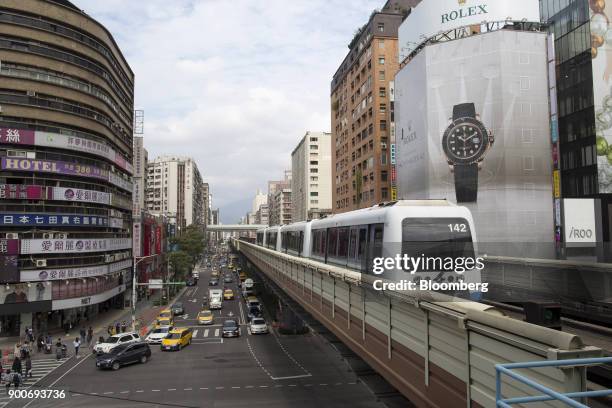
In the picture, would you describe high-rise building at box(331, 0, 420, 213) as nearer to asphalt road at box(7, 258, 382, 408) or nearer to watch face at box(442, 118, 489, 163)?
watch face at box(442, 118, 489, 163)

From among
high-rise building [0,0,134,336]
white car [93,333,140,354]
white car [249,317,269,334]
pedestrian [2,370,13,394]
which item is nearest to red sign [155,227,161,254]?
high-rise building [0,0,134,336]

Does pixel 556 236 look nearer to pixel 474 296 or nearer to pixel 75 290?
pixel 474 296

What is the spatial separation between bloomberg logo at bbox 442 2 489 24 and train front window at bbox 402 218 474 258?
38.3m

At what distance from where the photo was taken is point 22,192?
127ft

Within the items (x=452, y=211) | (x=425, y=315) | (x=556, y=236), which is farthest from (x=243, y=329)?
(x=425, y=315)

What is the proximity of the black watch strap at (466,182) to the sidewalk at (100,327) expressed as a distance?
33.5m

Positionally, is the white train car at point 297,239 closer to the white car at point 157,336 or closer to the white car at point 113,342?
the white car at point 157,336

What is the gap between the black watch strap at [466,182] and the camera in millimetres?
44844

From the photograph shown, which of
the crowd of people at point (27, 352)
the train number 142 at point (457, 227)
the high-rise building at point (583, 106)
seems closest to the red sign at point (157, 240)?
the crowd of people at point (27, 352)

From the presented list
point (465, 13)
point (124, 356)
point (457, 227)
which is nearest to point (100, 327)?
point (124, 356)

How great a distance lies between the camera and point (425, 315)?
801 centimetres

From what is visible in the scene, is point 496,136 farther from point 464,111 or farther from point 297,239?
point 297,239

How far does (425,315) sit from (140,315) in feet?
170

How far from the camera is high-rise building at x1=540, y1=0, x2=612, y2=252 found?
4181 cm
